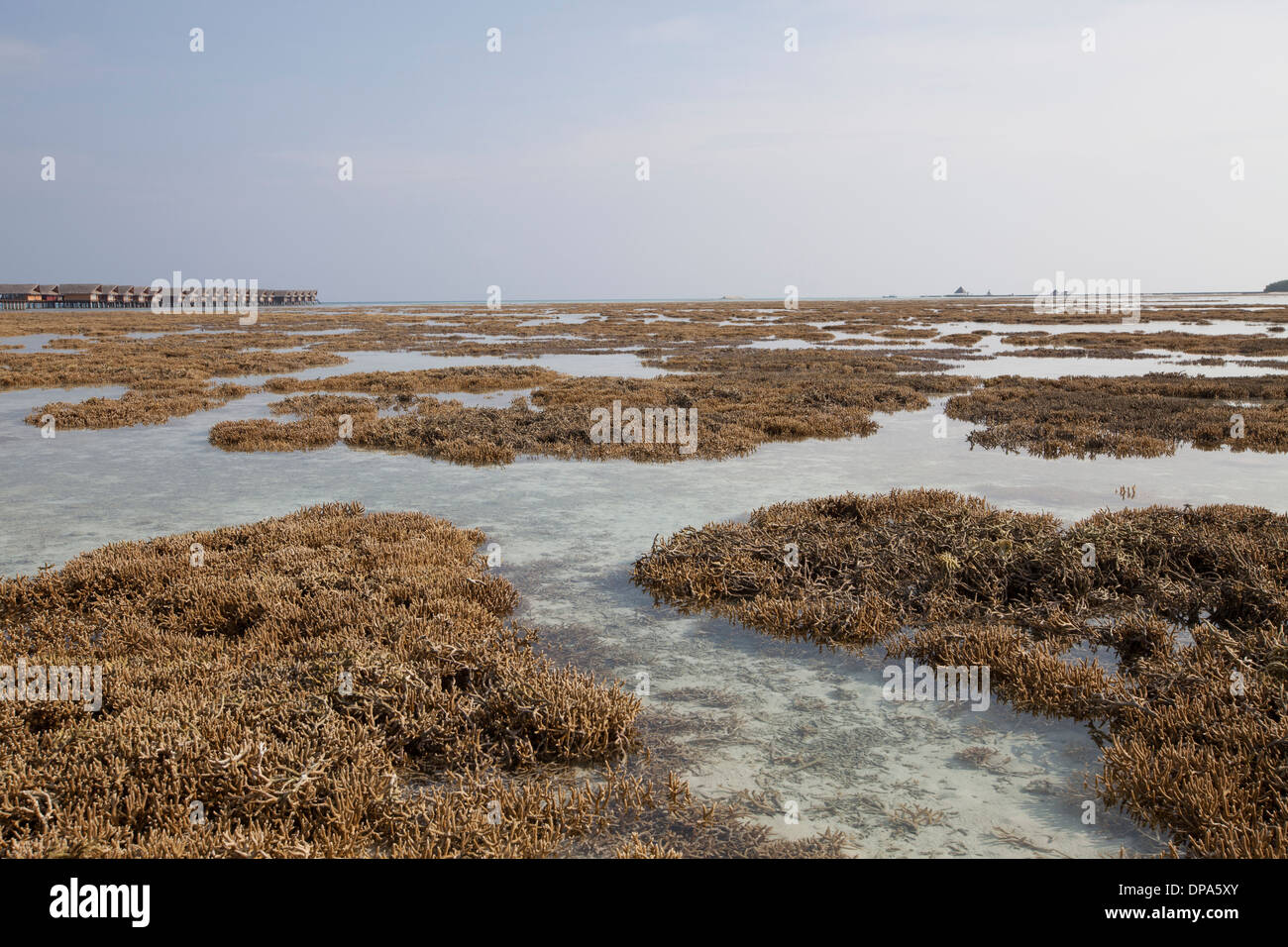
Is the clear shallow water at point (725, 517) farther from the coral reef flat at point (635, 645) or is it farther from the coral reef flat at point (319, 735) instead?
the coral reef flat at point (319, 735)

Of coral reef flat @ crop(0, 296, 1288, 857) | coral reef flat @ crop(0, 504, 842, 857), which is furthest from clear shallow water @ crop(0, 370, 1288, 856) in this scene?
coral reef flat @ crop(0, 504, 842, 857)

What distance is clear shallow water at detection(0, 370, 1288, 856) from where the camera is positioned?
3.75m

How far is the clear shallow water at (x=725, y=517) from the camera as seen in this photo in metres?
3.75

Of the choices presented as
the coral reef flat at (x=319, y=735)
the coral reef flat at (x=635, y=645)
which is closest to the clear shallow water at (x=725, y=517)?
the coral reef flat at (x=635, y=645)

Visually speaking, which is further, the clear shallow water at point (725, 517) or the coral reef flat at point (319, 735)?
the clear shallow water at point (725, 517)

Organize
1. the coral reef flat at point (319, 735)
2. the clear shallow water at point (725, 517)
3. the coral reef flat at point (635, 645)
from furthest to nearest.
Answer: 1. the clear shallow water at point (725, 517)
2. the coral reef flat at point (635, 645)
3. the coral reef flat at point (319, 735)

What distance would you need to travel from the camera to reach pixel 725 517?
9.33 metres

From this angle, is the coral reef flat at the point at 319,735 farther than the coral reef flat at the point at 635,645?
No

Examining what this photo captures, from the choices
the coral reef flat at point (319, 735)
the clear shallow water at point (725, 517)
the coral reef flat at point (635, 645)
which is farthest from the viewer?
the clear shallow water at point (725, 517)

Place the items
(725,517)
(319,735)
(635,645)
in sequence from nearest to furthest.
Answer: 1. (319,735)
2. (635,645)
3. (725,517)

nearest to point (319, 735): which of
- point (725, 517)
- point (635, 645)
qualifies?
point (635, 645)

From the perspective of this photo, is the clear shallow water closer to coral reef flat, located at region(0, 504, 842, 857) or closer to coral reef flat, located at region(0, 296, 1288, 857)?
coral reef flat, located at region(0, 296, 1288, 857)

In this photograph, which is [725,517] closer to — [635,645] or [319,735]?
[635,645]
